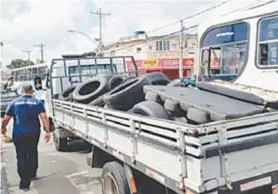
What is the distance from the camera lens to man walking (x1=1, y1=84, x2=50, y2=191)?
22.6ft

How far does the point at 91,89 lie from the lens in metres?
7.87

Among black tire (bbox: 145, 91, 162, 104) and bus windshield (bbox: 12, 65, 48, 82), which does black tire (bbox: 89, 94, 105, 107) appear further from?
bus windshield (bbox: 12, 65, 48, 82)

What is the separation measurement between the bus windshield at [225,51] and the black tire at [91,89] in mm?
1752

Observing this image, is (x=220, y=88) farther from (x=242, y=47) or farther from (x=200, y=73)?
(x=200, y=73)

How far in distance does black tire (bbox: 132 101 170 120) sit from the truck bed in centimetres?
23

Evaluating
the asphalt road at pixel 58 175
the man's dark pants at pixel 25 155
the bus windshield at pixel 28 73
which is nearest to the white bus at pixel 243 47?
the asphalt road at pixel 58 175

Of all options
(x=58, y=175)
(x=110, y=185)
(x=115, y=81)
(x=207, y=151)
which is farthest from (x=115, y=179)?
(x=58, y=175)

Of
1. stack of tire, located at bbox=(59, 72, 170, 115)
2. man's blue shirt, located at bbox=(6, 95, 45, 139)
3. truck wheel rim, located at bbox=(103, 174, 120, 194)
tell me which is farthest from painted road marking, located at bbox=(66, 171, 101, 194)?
truck wheel rim, located at bbox=(103, 174, 120, 194)

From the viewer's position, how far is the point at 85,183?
7043 mm

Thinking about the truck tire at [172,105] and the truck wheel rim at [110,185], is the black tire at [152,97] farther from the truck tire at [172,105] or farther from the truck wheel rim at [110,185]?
the truck wheel rim at [110,185]

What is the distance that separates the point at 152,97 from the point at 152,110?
0.52 m

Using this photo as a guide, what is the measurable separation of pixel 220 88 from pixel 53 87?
6812 millimetres

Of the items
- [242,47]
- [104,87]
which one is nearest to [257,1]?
[242,47]

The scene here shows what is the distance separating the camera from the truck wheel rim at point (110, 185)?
4626 mm
